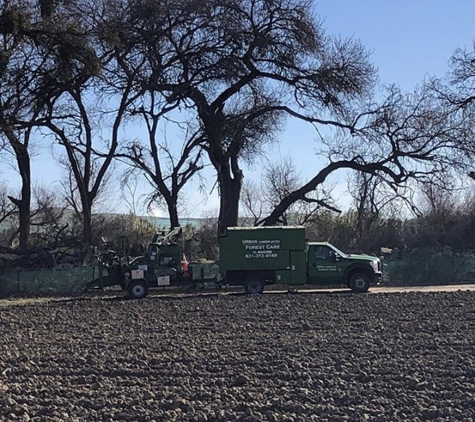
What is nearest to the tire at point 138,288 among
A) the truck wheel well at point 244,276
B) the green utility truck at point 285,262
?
the green utility truck at point 285,262

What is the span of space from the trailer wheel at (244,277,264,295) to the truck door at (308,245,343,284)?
5.69 ft

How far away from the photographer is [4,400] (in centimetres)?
1170

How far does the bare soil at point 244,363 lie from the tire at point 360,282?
461 centimetres

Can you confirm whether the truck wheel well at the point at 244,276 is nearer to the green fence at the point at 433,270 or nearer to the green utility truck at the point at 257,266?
the green utility truck at the point at 257,266

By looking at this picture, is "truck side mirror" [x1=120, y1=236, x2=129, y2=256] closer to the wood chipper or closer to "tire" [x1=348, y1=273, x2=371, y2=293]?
the wood chipper

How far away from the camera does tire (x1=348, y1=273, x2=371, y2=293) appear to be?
29.8 m

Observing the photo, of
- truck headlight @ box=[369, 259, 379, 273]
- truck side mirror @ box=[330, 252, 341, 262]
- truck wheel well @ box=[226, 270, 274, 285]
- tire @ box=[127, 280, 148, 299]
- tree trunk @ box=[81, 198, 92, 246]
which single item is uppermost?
tree trunk @ box=[81, 198, 92, 246]

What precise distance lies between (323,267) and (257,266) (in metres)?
2.31

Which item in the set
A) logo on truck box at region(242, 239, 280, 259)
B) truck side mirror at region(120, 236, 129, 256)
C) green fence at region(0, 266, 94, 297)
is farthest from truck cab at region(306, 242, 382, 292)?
green fence at region(0, 266, 94, 297)

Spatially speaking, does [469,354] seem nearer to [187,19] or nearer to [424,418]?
[424,418]

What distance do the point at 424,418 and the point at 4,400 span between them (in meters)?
Answer: 5.61

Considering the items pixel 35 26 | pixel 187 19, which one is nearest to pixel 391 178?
pixel 187 19

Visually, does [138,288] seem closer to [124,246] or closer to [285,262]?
[124,246]

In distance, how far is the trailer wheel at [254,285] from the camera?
30.2m
